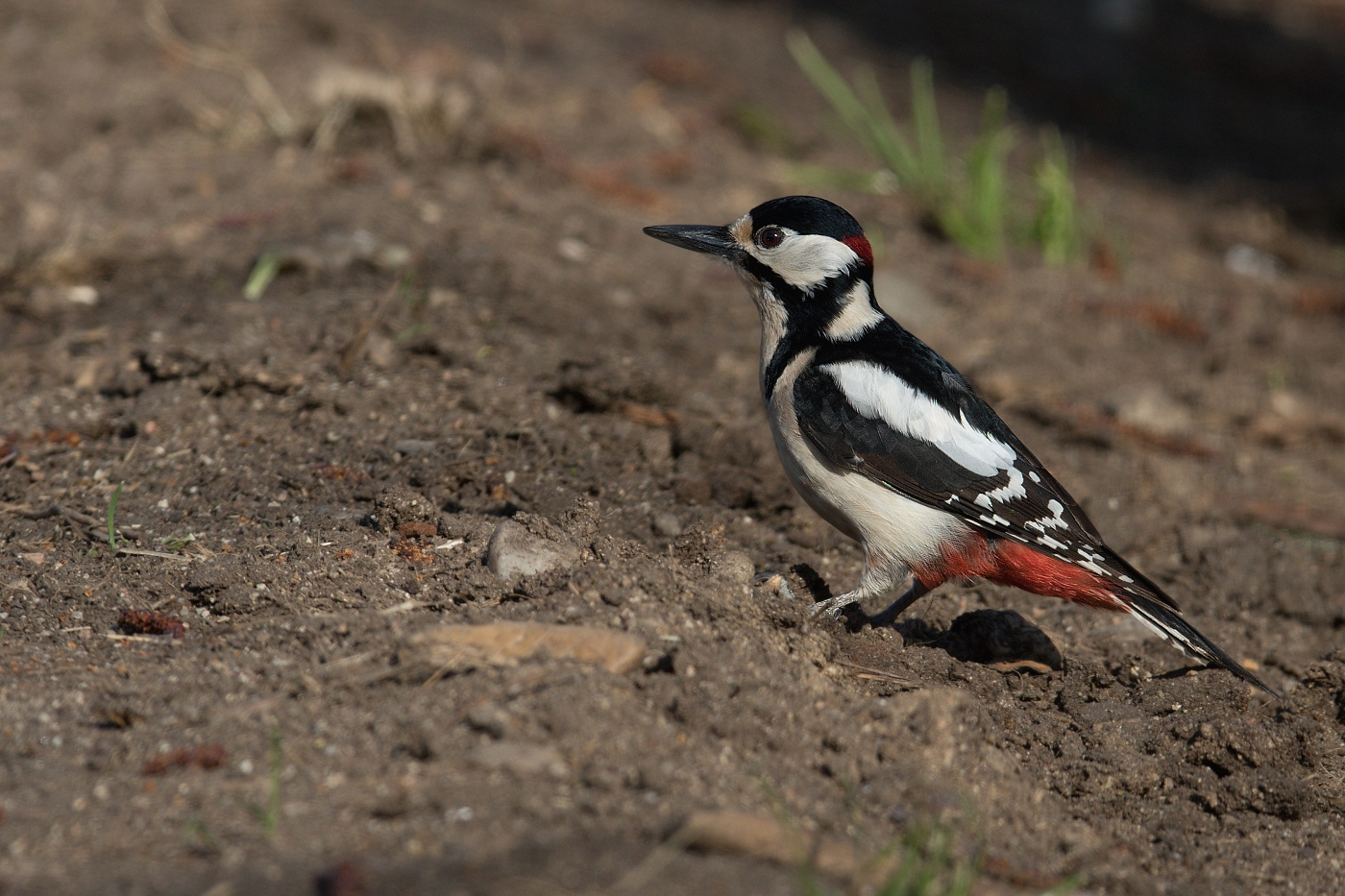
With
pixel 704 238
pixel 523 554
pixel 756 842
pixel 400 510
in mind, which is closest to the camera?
pixel 756 842

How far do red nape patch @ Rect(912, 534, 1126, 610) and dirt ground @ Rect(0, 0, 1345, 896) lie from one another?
7.3 inches

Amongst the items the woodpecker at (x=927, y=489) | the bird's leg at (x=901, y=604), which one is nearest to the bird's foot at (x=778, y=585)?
the woodpecker at (x=927, y=489)

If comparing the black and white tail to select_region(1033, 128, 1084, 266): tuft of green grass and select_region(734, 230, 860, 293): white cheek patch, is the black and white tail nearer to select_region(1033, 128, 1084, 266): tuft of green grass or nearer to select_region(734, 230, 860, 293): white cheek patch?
select_region(734, 230, 860, 293): white cheek patch

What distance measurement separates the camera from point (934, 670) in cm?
354

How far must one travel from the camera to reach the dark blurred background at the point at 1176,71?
9.33 meters

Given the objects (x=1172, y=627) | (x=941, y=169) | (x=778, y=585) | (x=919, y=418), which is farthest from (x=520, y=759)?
(x=941, y=169)

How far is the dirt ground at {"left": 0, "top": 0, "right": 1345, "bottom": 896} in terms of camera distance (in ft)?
8.30

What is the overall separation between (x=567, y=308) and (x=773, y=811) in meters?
3.27

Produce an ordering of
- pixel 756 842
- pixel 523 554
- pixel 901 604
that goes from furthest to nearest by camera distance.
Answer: pixel 901 604, pixel 523 554, pixel 756 842

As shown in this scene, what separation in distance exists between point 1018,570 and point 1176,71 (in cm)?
832

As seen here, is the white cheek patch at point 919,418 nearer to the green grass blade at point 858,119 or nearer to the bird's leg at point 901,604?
the bird's leg at point 901,604

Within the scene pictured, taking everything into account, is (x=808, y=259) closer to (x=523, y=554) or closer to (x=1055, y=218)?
(x=523, y=554)

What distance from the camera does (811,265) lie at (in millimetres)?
4285

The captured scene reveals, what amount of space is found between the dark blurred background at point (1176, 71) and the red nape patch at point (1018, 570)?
5.75 meters
